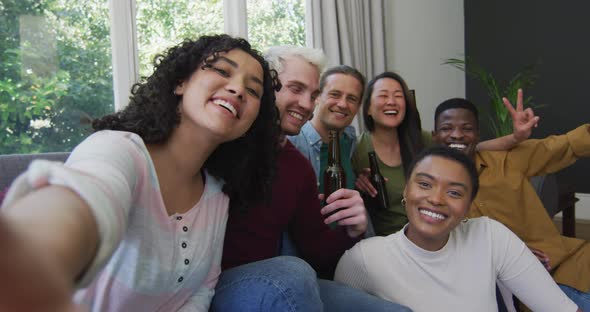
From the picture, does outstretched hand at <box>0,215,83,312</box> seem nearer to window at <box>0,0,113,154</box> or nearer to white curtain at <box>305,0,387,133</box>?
window at <box>0,0,113,154</box>

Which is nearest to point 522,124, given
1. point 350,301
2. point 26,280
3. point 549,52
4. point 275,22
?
point 350,301

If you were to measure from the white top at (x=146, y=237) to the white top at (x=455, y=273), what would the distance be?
50 centimetres

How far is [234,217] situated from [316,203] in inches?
10.8

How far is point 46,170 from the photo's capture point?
0.41 meters

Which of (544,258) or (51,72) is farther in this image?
(51,72)

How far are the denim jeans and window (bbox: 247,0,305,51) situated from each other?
2535 millimetres

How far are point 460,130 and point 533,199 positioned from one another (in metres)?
0.37

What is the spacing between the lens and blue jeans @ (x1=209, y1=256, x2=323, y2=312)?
36.1 inches

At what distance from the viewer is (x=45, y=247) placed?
337mm

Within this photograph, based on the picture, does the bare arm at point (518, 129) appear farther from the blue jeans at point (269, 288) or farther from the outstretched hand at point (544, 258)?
the blue jeans at point (269, 288)

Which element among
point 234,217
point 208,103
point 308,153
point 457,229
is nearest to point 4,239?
point 208,103

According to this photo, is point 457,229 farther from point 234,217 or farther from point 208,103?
point 208,103

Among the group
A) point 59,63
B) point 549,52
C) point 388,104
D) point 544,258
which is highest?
point 549,52

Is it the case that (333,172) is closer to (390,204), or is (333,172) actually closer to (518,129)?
(390,204)
